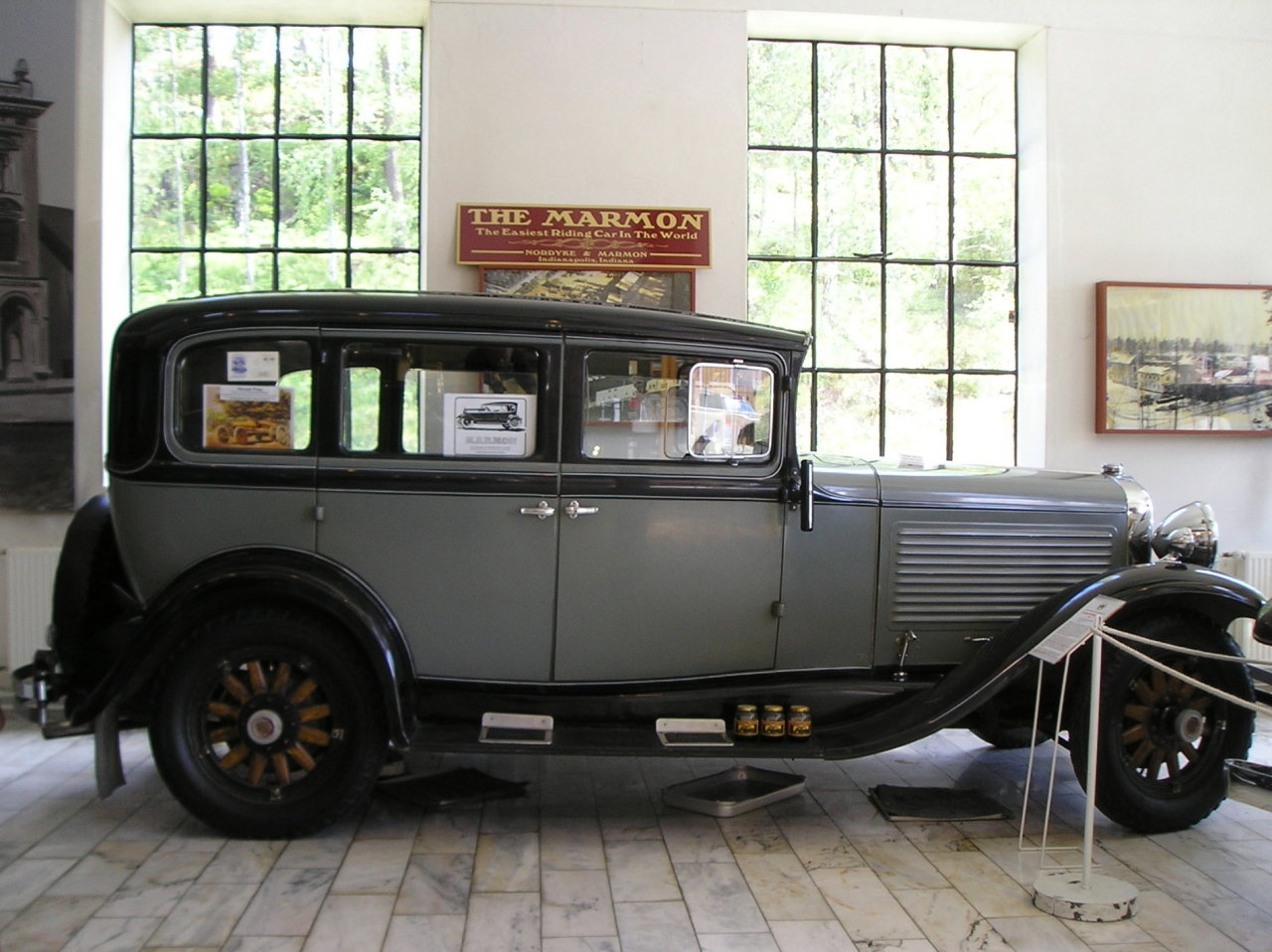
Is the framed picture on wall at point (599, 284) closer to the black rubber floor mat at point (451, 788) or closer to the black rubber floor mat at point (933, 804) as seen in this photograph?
the black rubber floor mat at point (451, 788)

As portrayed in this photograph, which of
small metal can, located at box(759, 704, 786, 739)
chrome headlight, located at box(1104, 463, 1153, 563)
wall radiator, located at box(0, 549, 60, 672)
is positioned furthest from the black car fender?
chrome headlight, located at box(1104, 463, 1153, 563)

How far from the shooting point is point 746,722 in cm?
368

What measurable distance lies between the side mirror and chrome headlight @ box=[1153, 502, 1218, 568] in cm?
149

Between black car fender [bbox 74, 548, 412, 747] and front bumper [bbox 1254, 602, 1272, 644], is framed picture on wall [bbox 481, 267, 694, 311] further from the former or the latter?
front bumper [bbox 1254, 602, 1272, 644]

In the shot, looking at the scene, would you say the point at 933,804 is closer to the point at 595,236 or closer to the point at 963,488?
the point at 963,488

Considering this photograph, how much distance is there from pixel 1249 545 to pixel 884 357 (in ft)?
7.93

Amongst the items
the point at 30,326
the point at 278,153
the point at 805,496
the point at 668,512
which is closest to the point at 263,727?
the point at 668,512

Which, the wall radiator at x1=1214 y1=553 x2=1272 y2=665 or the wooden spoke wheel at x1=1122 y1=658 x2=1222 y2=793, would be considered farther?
the wall radiator at x1=1214 y1=553 x2=1272 y2=665

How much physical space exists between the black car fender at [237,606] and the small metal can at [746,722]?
3.78 feet

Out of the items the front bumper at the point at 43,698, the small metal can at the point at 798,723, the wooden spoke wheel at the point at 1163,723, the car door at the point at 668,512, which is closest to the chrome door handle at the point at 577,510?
the car door at the point at 668,512

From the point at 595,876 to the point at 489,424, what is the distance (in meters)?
1.57

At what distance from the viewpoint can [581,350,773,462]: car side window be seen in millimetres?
3779

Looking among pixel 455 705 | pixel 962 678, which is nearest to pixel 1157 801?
pixel 962 678

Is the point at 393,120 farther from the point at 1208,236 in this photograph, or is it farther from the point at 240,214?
the point at 1208,236
